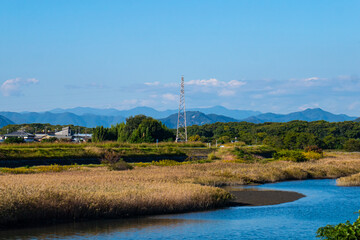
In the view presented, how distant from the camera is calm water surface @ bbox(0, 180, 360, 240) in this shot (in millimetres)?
19844

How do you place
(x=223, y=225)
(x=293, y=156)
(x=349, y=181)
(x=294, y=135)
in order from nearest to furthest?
(x=223, y=225) < (x=349, y=181) < (x=293, y=156) < (x=294, y=135)

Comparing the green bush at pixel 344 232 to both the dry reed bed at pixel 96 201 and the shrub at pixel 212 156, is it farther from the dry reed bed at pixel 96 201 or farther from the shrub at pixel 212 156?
the shrub at pixel 212 156

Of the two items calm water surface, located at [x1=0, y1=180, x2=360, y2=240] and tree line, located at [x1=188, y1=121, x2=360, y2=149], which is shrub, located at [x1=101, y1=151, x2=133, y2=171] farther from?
tree line, located at [x1=188, y1=121, x2=360, y2=149]

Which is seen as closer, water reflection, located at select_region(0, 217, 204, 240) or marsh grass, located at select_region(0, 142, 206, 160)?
water reflection, located at select_region(0, 217, 204, 240)

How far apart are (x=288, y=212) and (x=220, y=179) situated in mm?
13928

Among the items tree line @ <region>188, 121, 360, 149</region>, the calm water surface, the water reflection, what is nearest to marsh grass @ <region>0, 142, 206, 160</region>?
the water reflection

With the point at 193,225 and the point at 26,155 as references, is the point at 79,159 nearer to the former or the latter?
the point at 26,155

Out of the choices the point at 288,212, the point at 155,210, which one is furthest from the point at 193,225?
the point at 288,212

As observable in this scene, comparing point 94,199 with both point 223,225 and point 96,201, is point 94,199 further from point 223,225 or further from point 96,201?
point 223,225

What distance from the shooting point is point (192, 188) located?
27500mm

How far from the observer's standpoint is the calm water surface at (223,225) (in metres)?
19.8

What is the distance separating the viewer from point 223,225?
72.8 feet

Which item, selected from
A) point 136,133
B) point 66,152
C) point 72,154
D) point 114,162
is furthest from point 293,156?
point 136,133

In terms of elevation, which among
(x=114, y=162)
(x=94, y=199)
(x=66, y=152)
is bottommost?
(x=94, y=199)
